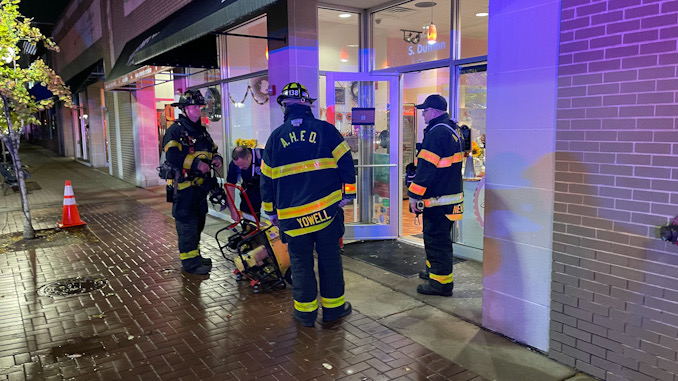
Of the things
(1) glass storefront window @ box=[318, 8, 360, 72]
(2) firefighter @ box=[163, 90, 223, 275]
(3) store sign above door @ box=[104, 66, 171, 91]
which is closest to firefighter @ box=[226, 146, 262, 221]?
(2) firefighter @ box=[163, 90, 223, 275]

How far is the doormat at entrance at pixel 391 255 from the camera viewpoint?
6.54 meters

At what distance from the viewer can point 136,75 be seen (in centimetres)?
1148

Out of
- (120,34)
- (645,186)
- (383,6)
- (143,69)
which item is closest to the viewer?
(645,186)

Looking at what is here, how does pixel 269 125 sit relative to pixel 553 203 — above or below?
above

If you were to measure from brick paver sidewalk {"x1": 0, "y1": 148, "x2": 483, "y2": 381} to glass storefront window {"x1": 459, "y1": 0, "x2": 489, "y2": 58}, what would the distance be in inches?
150

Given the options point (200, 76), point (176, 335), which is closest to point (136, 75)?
point (200, 76)

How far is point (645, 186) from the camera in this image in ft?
10.8

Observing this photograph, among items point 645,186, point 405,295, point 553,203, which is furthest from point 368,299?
point 645,186

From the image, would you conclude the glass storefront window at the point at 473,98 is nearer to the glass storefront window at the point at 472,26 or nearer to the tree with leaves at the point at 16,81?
the glass storefront window at the point at 472,26

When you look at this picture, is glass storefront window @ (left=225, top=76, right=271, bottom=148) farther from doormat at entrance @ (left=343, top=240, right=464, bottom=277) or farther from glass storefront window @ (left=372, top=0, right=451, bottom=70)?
doormat at entrance @ (left=343, top=240, right=464, bottom=277)

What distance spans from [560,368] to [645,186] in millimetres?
1558

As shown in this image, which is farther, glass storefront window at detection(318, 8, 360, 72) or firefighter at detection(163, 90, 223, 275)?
glass storefront window at detection(318, 8, 360, 72)

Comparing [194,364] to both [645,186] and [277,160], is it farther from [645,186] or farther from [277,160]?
[645,186]

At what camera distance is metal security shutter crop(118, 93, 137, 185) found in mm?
16156
